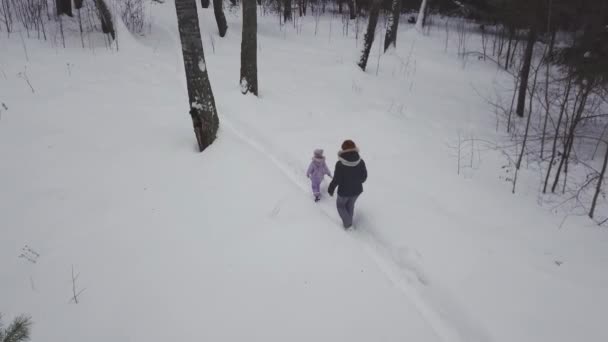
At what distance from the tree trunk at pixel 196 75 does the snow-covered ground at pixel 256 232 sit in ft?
1.26

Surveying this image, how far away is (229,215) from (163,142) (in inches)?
101

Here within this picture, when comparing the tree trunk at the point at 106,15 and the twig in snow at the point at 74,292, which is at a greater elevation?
the tree trunk at the point at 106,15

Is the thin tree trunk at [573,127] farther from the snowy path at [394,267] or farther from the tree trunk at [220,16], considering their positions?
the tree trunk at [220,16]

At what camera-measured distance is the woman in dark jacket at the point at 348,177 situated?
167 inches

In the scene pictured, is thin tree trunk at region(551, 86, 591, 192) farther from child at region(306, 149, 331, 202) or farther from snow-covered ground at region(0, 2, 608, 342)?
child at region(306, 149, 331, 202)

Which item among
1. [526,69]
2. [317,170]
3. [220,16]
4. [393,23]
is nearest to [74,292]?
[317,170]

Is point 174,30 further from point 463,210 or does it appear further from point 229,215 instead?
point 463,210

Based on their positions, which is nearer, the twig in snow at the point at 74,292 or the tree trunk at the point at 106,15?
the twig in snow at the point at 74,292

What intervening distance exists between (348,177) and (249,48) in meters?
5.36

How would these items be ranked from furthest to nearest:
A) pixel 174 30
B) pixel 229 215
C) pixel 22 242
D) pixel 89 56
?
pixel 174 30
pixel 89 56
pixel 229 215
pixel 22 242

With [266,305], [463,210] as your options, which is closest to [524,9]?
[463,210]

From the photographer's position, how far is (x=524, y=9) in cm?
1020

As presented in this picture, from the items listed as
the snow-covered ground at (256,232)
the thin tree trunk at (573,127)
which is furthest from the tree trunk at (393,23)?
the thin tree trunk at (573,127)

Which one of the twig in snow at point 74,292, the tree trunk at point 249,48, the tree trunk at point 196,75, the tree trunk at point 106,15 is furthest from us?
the tree trunk at point 106,15
